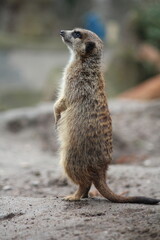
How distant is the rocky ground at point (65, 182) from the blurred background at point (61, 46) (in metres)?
1.64

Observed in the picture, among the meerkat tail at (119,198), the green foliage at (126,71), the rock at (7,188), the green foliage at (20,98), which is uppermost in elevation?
the green foliage at (126,71)

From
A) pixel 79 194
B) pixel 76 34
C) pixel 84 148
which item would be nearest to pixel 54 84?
pixel 76 34

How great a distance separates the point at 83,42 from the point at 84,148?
86cm

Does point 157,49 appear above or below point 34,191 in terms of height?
above

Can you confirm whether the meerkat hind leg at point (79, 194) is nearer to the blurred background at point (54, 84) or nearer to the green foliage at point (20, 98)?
the blurred background at point (54, 84)

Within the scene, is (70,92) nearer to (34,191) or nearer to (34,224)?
(34,224)

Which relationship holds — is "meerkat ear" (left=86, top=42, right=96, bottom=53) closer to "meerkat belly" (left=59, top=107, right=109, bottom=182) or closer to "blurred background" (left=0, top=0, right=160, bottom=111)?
"meerkat belly" (left=59, top=107, right=109, bottom=182)

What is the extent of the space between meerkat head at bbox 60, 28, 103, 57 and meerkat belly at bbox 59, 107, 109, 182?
0.54m

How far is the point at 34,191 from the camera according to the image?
4.99 m

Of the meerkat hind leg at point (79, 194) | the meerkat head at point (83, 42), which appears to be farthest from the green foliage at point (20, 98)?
the meerkat hind leg at point (79, 194)

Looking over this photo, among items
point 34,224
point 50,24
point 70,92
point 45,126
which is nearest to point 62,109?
point 70,92

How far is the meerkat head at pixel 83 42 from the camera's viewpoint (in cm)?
396

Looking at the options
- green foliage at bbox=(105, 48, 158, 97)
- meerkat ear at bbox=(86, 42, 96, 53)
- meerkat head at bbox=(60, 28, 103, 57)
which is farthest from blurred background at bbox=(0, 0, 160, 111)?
meerkat ear at bbox=(86, 42, 96, 53)

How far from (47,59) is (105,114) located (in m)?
13.2
